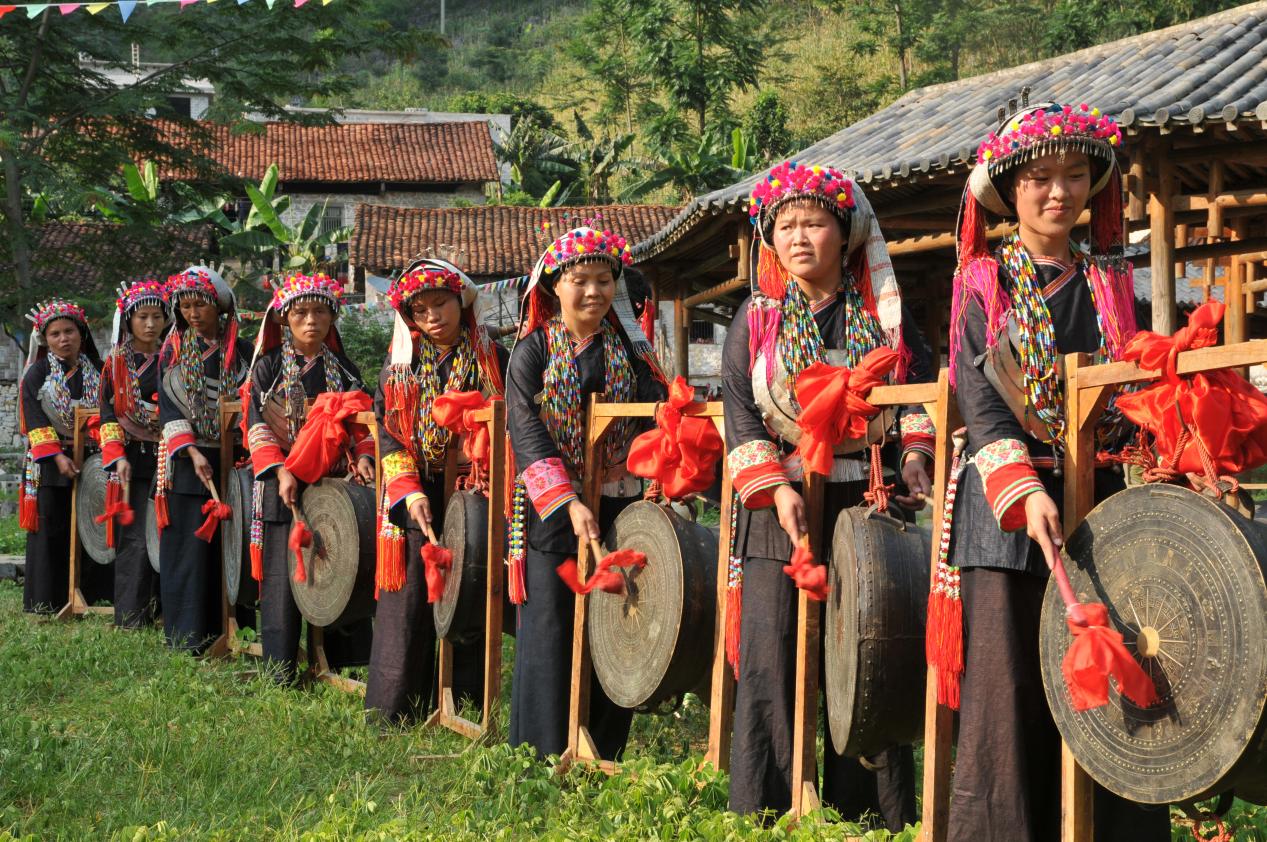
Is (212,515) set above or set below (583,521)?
below

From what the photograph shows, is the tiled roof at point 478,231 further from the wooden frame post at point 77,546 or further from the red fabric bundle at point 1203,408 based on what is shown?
the red fabric bundle at point 1203,408

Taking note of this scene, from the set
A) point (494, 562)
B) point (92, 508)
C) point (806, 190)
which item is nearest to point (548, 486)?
point (494, 562)

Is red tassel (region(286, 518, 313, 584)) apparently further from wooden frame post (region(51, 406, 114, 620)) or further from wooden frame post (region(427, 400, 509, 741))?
wooden frame post (region(51, 406, 114, 620))

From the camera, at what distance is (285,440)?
6.67m

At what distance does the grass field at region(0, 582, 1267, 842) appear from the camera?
3.94 m

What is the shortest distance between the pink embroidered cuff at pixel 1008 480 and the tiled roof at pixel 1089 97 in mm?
5452

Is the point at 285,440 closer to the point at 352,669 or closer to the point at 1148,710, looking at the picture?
the point at 352,669

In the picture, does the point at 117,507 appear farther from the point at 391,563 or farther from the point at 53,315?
the point at 391,563

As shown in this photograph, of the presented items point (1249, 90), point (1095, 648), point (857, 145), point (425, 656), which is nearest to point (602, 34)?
point (857, 145)

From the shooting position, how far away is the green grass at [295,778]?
396cm

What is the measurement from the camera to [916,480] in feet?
12.4

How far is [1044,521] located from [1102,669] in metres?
0.41

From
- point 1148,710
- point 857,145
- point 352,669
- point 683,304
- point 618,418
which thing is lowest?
point 352,669

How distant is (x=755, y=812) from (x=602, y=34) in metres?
41.7
